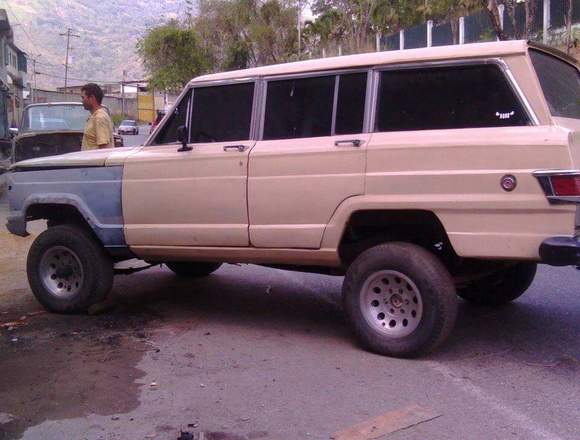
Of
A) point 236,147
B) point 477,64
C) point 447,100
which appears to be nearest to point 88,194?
point 236,147

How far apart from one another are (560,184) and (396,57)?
5.02ft

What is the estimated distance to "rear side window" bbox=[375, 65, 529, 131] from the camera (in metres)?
4.77

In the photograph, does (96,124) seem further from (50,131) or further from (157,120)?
(157,120)

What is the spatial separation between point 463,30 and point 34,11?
16370 cm

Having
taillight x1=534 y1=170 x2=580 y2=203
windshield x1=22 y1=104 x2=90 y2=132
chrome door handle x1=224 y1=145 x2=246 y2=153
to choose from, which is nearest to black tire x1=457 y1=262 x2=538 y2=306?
taillight x1=534 y1=170 x2=580 y2=203

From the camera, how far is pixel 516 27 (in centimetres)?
2052

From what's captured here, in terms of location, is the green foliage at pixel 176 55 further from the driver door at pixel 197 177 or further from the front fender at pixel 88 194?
the driver door at pixel 197 177

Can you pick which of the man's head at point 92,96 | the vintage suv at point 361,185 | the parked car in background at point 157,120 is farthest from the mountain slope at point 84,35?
the vintage suv at point 361,185

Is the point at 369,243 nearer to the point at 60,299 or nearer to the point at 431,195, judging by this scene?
the point at 431,195

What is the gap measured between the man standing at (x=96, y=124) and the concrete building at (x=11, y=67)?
106ft

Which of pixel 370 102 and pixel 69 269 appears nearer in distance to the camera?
pixel 370 102

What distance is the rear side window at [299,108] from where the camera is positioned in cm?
544

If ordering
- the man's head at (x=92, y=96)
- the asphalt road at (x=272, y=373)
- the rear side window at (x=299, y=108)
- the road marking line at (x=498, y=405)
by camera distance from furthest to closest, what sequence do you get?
1. the man's head at (x=92, y=96)
2. the rear side window at (x=299, y=108)
3. the asphalt road at (x=272, y=373)
4. the road marking line at (x=498, y=405)

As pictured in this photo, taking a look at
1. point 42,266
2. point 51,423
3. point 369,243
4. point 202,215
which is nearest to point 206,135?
point 202,215
